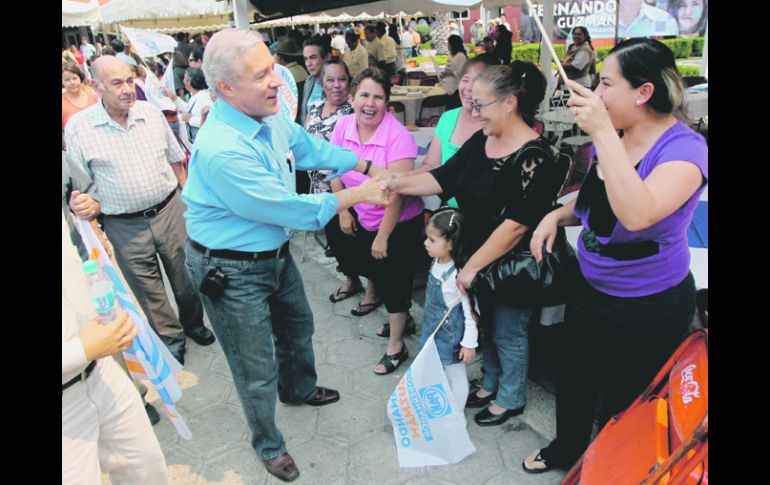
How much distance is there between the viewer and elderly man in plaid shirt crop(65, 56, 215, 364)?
2.99 m

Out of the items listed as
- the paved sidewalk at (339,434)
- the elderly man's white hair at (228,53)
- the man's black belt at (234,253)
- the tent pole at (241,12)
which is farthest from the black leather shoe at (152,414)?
the tent pole at (241,12)

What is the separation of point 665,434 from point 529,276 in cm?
82

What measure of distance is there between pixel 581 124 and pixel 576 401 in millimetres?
1224

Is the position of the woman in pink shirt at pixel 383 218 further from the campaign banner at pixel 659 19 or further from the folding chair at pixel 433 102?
the campaign banner at pixel 659 19

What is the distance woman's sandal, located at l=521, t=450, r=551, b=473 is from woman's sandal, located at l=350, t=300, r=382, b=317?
184 cm

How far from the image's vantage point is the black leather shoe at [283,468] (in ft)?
8.29

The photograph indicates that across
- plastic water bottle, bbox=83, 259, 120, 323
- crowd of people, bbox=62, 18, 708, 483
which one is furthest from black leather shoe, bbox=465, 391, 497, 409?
plastic water bottle, bbox=83, 259, 120, 323

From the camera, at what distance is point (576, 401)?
7.11ft

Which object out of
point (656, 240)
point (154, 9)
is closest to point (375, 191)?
point (656, 240)

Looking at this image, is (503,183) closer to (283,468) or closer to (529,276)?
(529,276)

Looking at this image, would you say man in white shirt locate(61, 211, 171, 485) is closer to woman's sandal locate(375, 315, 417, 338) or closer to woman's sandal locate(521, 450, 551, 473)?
woman's sandal locate(521, 450, 551, 473)

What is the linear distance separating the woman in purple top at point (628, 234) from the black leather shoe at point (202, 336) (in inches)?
101
